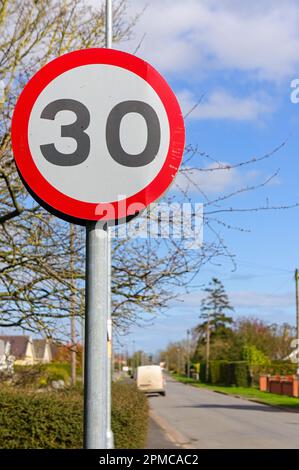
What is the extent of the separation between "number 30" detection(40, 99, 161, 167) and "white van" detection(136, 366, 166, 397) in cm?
4986

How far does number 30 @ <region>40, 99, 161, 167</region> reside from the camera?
1.95 meters

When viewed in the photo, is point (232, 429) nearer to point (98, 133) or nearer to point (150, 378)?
point (98, 133)

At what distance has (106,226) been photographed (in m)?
1.95

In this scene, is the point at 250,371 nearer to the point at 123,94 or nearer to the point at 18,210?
the point at 18,210

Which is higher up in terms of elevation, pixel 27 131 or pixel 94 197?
pixel 27 131

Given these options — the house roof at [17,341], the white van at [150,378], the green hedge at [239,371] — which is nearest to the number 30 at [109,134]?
the house roof at [17,341]

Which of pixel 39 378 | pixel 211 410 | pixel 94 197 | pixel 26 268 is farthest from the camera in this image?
pixel 211 410

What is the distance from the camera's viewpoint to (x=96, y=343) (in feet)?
6.08

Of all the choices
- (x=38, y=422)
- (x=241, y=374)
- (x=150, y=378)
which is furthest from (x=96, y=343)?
(x=241, y=374)

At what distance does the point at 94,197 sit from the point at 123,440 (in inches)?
433

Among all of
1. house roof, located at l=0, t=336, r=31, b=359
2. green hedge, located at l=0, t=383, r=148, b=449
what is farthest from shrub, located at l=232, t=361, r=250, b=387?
green hedge, located at l=0, t=383, r=148, b=449

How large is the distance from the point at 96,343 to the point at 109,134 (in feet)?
1.79

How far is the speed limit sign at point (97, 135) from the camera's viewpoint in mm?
1938

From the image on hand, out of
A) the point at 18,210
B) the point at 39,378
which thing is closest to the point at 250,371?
the point at 39,378
